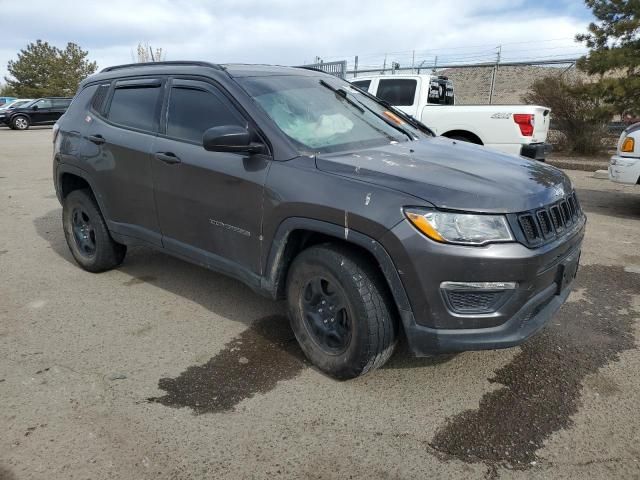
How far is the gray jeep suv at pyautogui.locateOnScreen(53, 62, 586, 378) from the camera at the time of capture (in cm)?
251

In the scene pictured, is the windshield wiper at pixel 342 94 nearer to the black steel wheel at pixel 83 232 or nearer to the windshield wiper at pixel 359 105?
the windshield wiper at pixel 359 105

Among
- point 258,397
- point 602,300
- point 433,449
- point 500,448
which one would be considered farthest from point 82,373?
point 602,300

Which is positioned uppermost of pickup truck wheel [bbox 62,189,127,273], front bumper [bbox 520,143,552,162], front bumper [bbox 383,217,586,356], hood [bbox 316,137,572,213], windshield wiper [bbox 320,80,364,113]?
windshield wiper [bbox 320,80,364,113]

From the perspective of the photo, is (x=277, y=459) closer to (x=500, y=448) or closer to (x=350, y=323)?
(x=350, y=323)

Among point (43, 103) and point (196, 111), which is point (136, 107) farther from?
point (43, 103)

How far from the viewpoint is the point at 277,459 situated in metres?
2.40

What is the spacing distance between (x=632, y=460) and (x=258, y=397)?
185 centimetres

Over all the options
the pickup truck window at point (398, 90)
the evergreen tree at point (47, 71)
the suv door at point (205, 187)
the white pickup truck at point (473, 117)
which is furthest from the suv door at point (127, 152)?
the evergreen tree at point (47, 71)

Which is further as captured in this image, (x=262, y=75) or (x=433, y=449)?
(x=262, y=75)

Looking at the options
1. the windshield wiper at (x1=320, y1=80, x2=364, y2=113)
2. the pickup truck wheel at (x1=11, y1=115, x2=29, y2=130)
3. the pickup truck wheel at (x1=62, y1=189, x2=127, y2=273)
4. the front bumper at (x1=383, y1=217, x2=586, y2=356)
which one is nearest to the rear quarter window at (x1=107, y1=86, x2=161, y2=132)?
the pickup truck wheel at (x1=62, y1=189, x2=127, y2=273)

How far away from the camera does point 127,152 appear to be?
4.02m

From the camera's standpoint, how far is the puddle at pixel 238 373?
2.85 metres

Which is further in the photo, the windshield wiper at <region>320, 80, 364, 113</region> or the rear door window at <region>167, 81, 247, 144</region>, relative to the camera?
the windshield wiper at <region>320, 80, 364, 113</region>

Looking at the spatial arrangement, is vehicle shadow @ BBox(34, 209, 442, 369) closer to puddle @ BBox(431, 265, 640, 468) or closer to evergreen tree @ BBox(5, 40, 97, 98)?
puddle @ BBox(431, 265, 640, 468)
